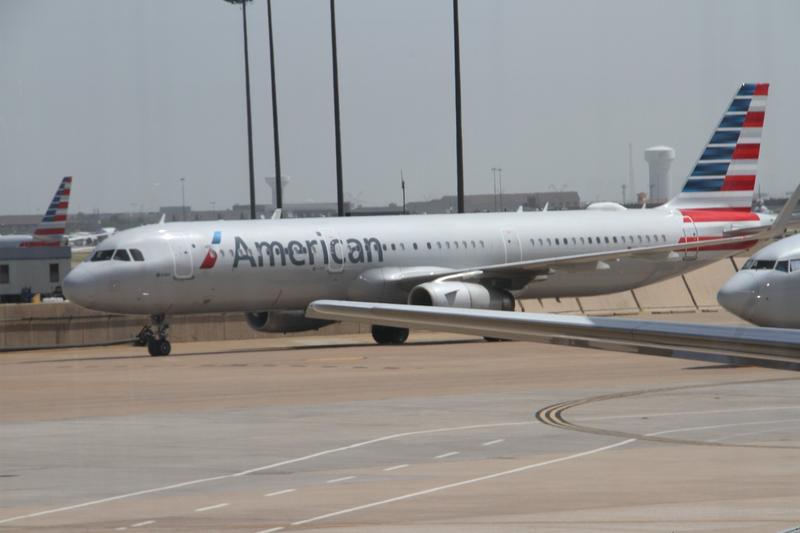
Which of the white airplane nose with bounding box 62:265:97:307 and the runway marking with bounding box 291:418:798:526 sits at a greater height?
the white airplane nose with bounding box 62:265:97:307

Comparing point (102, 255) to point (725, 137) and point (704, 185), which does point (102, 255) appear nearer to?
point (704, 185)

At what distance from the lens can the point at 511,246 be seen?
45.8 metres

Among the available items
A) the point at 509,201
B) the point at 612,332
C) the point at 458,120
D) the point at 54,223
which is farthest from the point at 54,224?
the point at 612,332

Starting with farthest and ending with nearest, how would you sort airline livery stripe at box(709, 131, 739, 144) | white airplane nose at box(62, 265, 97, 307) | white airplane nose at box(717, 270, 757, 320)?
airline livery stripe at box(709, 131, 739, 144)
white airplane nose at box(62, 265, 97, 307)
white airplane nose at box(717, 270, 757, 320)

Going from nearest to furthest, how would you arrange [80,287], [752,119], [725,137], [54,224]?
1. [80,287]
2. [725,137]
3. [752,119]
4. [54,224]

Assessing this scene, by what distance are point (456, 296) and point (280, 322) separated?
508cm

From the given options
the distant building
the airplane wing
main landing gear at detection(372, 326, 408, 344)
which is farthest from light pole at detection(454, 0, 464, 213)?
the airplane wing

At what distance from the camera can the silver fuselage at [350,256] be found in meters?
40.3

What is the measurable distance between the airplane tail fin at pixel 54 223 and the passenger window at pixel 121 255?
86.3 feet

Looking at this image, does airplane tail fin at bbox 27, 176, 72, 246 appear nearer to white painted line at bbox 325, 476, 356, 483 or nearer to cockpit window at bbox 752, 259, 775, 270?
cockpit window at bbox 752, 259, 775, 270

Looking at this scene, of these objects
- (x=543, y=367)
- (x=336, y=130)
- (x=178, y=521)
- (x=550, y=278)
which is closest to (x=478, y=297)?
(x=550, y=278)

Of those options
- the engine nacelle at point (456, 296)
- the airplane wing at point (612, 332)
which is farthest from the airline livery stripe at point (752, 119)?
the airplane wing at point (612, 332)

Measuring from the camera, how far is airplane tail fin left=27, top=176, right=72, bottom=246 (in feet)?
218

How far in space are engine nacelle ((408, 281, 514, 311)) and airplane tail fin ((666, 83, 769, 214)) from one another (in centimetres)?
920
